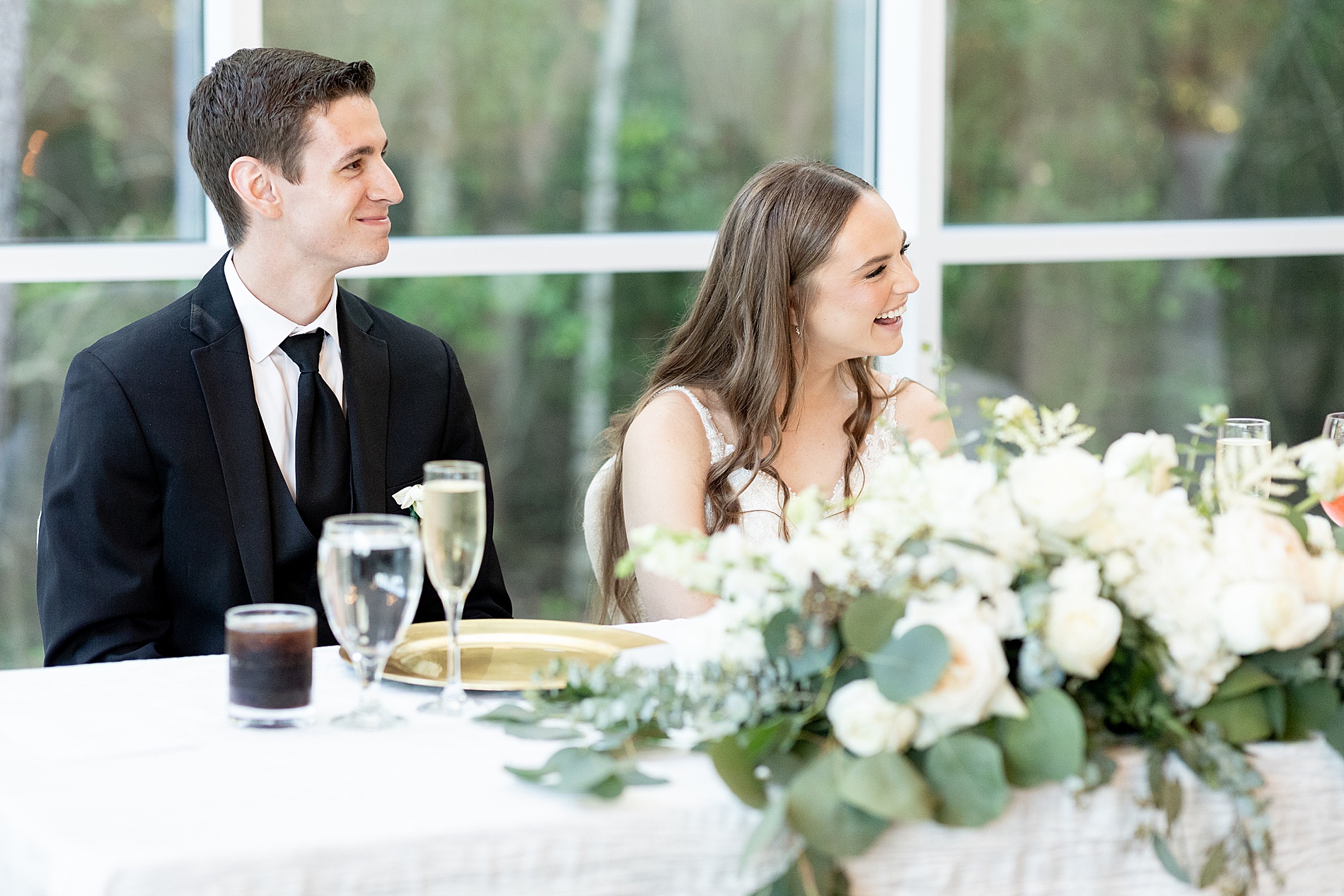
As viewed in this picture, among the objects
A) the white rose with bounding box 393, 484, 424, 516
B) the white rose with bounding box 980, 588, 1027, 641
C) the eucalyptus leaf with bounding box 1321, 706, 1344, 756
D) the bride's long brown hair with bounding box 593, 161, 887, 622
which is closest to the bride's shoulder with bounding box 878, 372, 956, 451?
the bride's long brown hair with bounding box 593, 161, 887, 622

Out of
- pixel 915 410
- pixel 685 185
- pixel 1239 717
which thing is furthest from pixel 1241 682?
pixel 685 185

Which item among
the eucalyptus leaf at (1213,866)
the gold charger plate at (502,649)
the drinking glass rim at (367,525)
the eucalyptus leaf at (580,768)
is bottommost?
the eucalyptus leaf at (1213,866)

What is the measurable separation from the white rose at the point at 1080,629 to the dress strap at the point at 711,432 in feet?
4.58

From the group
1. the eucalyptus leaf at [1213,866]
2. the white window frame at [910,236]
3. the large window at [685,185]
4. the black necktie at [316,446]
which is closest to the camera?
the eucalyptus leaf at [1213,866]

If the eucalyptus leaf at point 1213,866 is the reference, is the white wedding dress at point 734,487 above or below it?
above

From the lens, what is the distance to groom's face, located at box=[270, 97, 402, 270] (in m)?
2.30

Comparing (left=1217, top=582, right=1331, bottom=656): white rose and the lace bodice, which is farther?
the lace bodice

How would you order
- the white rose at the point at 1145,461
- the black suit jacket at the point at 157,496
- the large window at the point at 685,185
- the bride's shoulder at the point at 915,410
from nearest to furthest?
the white rose at the point at 1145,461 < the black suit jacket at the point at 157,496 < the bride's shoulder at the point at 915,410 < the large window at the point at 685,185

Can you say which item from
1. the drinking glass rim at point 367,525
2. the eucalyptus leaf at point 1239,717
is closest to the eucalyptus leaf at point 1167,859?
the eucalyptus leaf at point 1239,717

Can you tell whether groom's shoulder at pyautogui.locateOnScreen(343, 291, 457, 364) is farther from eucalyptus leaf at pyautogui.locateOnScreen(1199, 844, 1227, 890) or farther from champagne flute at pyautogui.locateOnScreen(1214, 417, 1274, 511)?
eucalyptus leaf at pyautogui.locateOnScreen(1199, 844, 1227, 890)

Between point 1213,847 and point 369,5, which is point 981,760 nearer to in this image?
point 1213,847

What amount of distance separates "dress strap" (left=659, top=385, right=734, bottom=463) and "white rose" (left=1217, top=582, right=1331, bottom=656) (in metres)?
1.39

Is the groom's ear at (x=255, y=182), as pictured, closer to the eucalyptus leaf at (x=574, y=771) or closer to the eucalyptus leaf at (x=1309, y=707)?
the eucalyptus leaf at (x=574, y=771)

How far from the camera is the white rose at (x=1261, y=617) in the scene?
1.12 meters
